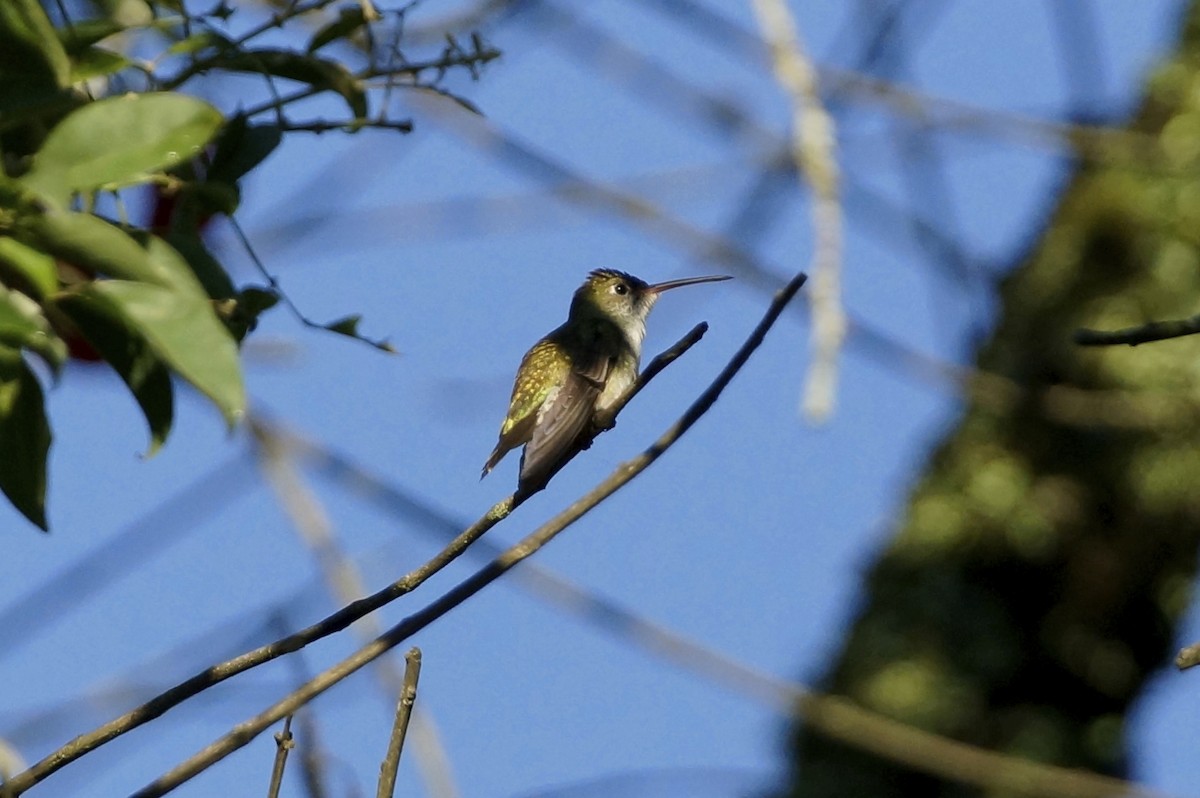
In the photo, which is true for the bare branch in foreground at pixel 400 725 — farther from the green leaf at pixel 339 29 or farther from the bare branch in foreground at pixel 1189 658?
the green leaf at pixel 339 29

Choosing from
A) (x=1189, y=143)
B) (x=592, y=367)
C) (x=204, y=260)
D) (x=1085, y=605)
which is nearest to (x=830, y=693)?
(x=1085, y=605)

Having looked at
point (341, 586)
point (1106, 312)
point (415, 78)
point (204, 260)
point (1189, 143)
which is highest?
point (1189, 143)

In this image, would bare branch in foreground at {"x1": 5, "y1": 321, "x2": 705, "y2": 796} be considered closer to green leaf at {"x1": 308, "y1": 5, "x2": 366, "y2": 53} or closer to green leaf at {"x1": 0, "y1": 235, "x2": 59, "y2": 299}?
green leaf at {"x1": 0, "y1": 235, "x2": 59, "y2": 299}

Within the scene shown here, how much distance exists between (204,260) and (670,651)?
2140 millimetres

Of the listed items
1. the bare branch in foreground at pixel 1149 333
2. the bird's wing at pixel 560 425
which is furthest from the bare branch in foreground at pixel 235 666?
the bare branch in foreground at pixel 1149 333

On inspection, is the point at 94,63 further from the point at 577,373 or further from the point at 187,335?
the point at 577,373

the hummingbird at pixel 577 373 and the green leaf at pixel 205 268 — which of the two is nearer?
the green leaf at pixel 205 268

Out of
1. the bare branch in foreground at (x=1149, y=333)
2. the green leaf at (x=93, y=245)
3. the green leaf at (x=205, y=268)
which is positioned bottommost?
the green leaf at (x=205, y=268)

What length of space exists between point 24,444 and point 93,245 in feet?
0.63

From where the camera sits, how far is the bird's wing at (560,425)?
5.21 feet

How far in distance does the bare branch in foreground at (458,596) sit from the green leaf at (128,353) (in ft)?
0.82

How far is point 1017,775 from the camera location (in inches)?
166

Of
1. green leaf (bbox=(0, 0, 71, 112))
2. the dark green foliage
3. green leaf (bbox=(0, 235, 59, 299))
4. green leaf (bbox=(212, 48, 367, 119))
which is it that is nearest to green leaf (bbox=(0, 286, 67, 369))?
green leaf (bbox=(0, 235, 59, 299))

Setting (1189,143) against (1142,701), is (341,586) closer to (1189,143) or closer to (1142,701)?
(1142,701)
